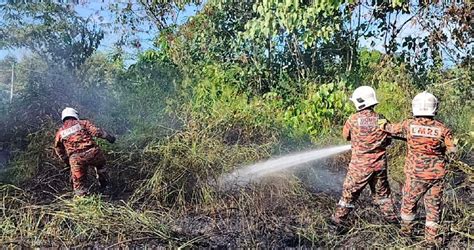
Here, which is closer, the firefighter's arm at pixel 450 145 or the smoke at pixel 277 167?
the firefighter's arm at pixel 450 145

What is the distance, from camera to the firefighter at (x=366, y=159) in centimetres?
568

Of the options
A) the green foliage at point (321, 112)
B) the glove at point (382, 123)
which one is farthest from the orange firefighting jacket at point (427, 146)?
the green foliage at point (321, 112)

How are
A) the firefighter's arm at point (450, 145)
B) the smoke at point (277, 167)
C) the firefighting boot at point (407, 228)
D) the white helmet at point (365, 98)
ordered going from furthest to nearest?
the smoke at point (277, 167) → the white helmet at point (365, 98) → the firefighting boot at point (407, 228) → the firefighter's arm at point (450, 145)

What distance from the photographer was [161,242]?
529cm

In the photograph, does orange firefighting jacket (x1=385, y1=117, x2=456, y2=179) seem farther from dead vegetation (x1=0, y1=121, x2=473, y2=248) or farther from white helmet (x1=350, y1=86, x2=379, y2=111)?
white helmet (x1=350, y1=86, x2=379, y2=111)

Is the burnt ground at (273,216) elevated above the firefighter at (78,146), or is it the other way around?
the firefighter at (78,146)

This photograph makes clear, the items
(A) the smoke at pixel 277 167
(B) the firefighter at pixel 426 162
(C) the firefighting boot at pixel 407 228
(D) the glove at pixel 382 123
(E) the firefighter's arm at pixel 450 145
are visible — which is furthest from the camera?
(A) the smoke at pixel 277 167

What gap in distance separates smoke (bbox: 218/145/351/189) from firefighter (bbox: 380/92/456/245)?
215 centimetres

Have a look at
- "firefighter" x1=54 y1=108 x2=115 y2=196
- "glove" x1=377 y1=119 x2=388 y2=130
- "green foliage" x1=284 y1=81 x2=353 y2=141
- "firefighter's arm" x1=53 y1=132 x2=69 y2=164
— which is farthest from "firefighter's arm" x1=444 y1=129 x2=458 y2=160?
"firefighter's arm" x1=53 y1=132 x2=69 y2=164

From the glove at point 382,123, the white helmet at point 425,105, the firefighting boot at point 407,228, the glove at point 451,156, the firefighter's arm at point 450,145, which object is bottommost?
the firefighting boot at point 407,228

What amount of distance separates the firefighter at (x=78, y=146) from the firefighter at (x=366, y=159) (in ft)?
9.85

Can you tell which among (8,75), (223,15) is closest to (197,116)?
(223,15)

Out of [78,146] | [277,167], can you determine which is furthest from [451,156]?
[78,146]

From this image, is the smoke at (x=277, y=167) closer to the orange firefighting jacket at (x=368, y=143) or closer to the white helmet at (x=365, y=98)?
the orange firefighting jacket at (x=368, y=143)
